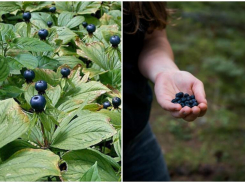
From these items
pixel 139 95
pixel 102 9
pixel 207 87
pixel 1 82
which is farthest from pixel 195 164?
pixel 1 82

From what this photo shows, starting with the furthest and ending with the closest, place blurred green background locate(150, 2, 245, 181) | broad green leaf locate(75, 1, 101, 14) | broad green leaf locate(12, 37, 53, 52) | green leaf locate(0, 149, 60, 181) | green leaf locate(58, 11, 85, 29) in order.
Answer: blurred green background locate(150, 2, 245, 181), broad green leaf locate(75, 1, 101, 14), green leaf locate(58, 11, 85, 29), broad green leaf locate(12, 37, 53, 52), green leaf locate(0, 149, 60, 181)

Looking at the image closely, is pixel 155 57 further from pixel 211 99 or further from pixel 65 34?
pixel 211 99

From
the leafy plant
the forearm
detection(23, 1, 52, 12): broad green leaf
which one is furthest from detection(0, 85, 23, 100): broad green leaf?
detection(23, 1, 52, 12): broad green leaf

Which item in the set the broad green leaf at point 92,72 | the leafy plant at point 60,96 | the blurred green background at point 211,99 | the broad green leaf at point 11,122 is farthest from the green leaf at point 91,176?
the blurred green background at point 211,99

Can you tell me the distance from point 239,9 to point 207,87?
83cm

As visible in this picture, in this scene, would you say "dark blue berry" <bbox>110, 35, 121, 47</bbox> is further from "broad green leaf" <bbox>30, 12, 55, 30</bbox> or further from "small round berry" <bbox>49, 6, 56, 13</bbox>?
"small round berry" <bbox>49, 6, 56, 13</bbox>

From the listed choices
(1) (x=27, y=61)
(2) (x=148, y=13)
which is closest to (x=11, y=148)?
(1) (x=27, y=61)

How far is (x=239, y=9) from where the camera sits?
10.2 ft

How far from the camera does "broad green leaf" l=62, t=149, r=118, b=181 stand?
584 mm

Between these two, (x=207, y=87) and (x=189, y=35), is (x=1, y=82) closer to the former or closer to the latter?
(x=207, y=87)

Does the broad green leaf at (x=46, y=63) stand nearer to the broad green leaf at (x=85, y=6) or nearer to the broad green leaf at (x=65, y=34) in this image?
the broad green leaf at (x=65, y=34)

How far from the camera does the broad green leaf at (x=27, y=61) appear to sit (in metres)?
0.78

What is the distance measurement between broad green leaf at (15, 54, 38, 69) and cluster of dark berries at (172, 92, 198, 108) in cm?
35

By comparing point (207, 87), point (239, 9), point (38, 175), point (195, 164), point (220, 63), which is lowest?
point (195, 164)
